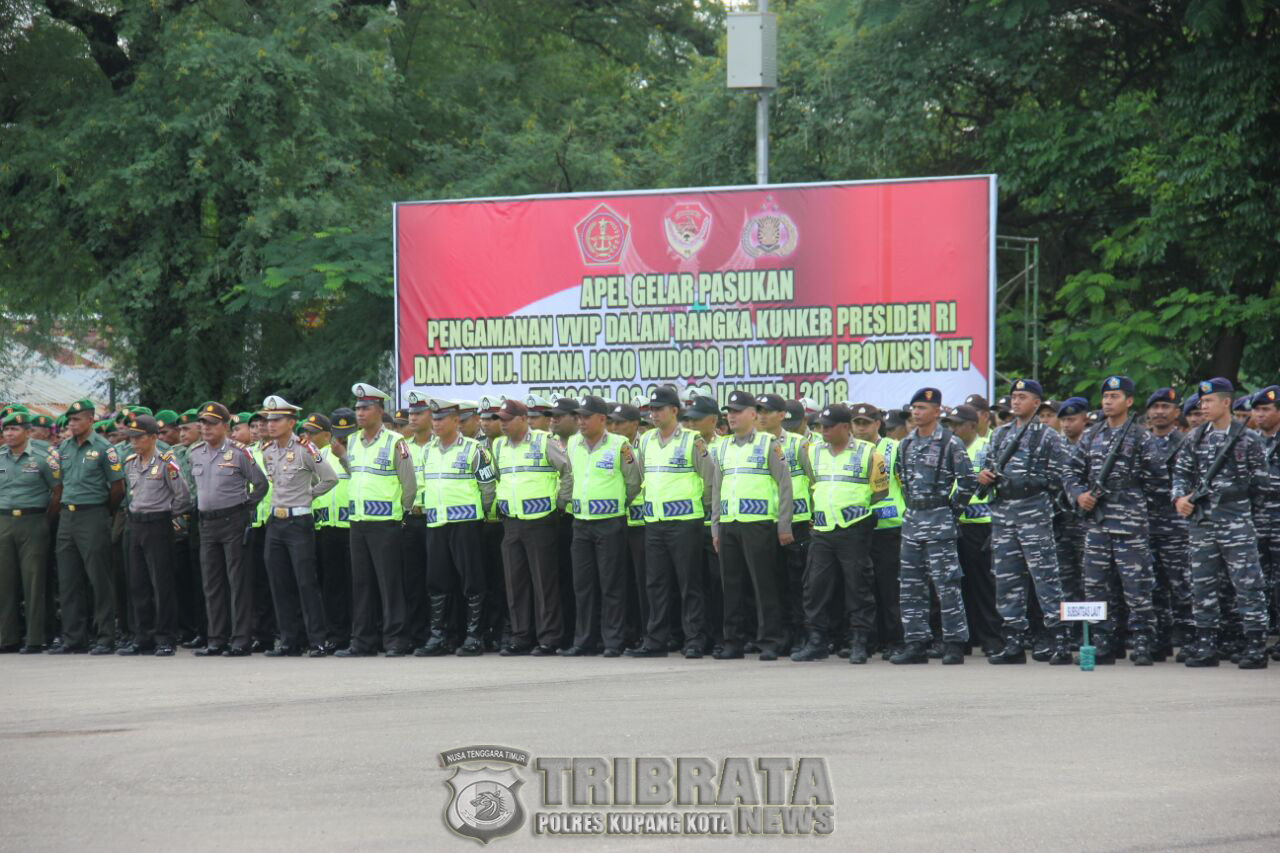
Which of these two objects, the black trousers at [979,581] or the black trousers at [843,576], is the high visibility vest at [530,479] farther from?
the black trousers at [979,581]

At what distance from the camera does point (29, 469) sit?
48.7 feet

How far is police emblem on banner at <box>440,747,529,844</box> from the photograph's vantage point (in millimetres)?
6293

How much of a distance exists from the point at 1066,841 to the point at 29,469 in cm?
1126

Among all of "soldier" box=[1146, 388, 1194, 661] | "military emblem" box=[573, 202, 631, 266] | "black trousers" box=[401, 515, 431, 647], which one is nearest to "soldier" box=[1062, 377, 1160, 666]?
"soldier" box=[1146, 388, 1194, 661]

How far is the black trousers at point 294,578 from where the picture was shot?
13836 millimetres

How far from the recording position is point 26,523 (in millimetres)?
14875

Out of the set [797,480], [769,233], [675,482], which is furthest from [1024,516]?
[769,233]

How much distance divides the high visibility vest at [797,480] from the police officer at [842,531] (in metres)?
0.40

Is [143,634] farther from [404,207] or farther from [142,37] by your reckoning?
[142,37]

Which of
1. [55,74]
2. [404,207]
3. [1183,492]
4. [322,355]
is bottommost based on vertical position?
[1183,492]

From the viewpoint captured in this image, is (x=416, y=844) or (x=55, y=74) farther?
(x=55, y=74)

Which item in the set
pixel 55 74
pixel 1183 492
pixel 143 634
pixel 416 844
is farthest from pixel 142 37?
pixel 416 844

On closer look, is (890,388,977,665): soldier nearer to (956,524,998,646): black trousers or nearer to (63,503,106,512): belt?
(956,524,998,646): black trousers

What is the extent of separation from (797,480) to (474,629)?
2.86m
